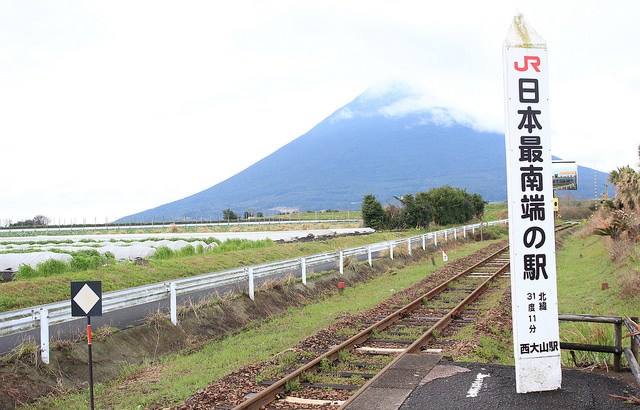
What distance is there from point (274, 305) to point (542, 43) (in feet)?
34.8

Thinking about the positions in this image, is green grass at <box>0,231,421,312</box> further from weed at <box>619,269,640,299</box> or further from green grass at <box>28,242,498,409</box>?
weed at <box>619,269,640,299</box>

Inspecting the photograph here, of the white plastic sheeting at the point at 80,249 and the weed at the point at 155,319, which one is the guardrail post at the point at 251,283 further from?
the white plastic sheeting at the point at 80,249

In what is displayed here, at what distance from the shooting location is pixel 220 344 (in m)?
11.8

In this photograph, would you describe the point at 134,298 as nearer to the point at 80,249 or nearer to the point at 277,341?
the point at 277,341

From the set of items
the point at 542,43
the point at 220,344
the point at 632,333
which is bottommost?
the point at 220,344

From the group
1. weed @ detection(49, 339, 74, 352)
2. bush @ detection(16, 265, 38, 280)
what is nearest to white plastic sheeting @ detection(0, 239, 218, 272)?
bush @ detection(16, 265, 38, 280)

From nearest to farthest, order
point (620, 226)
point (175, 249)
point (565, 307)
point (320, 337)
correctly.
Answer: point (320, 337), point (565, 307), point (620, 226), point (175, 249)

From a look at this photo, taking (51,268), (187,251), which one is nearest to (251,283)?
(51,268)

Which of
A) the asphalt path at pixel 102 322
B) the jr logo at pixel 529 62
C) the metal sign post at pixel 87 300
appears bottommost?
the asphalt path at pixel 102 322

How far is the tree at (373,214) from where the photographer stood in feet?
170

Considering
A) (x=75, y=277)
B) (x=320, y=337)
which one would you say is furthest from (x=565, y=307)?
(x=75, y=277)

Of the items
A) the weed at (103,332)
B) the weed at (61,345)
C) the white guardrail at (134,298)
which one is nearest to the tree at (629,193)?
the white guardrail at (134,298)

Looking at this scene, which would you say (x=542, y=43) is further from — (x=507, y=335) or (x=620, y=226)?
(x=620, y=226)

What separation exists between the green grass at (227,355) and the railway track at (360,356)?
38.9 inches
